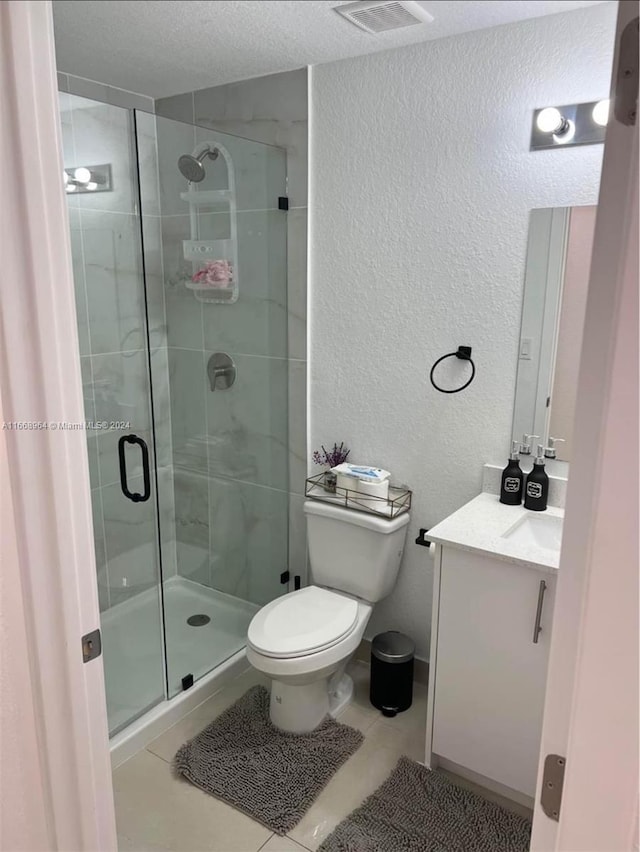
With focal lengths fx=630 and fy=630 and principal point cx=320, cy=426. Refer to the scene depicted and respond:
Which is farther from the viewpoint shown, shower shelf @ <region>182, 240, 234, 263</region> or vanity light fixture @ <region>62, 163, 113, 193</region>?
shower shelf @ <region>182, 240, 234, 263</region>

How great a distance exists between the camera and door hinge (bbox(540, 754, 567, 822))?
29.2 inches

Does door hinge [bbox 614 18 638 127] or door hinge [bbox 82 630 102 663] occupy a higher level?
door hinge [bbox 614 18 638 127]

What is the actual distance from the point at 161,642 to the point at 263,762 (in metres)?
0.60

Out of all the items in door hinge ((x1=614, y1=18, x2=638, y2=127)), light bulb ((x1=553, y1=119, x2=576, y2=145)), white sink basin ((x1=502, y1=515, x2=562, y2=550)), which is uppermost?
→ light bulb ((x1=553, y1=119, x2=576, y2=145))

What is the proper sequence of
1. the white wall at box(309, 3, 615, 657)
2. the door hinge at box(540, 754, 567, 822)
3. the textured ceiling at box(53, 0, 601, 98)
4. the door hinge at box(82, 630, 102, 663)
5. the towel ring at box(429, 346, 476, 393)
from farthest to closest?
1. the towel ring at box(429, 346, 476, 393)
2. the white wall at box(309, 3, 615, 657)
3. the door hinge at box(82, 630, 102, 663)
4. the textured ceiling at box(53, 0, 601, 98)
5. the door hinge at box(540, 754, 567, 822)

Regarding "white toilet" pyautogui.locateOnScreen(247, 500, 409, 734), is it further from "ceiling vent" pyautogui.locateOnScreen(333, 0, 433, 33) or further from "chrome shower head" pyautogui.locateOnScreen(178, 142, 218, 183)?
"ceiling vent" pyautogui.locateOnScreen(333, 0, 433, 33)

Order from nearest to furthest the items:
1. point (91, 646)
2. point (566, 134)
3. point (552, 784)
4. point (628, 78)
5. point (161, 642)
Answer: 1. point (628, 78)
2. point (552, 784)
3. point (91, 646)
4. point (566, 134)
5. point (161, 642)

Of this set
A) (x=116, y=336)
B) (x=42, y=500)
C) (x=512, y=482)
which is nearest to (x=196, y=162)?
(x=116, y=336)

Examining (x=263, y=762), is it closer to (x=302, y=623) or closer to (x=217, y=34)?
(x=302, y=623)

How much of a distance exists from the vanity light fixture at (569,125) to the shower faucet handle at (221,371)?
138 cm

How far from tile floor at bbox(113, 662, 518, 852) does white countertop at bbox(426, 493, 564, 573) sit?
808 mm

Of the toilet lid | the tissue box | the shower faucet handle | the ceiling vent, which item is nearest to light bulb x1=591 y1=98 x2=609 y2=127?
the ceiling vent

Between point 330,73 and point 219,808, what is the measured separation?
2.33 meters

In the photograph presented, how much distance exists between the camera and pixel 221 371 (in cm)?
260
